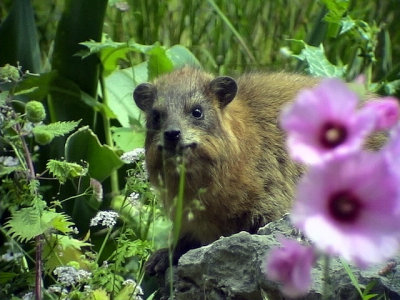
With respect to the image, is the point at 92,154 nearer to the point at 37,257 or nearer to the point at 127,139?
the point at 127,139

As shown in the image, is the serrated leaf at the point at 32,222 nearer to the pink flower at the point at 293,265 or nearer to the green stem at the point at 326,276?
the green stem at the point at 326,276

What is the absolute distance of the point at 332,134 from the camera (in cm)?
138

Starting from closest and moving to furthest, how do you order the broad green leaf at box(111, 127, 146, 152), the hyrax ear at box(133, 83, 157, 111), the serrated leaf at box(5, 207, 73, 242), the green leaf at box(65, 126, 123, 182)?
the serrated leaf at box(5, 207, 73, 242), the hyrax ear at box(133, 83, 157, 111), the green leaf at box(65, 126, 123, 182), the broad green leaf at box(111, 127, 146, 152)

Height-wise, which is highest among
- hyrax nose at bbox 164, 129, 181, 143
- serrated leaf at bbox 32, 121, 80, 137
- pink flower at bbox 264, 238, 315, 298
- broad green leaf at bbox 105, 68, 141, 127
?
pink flower at bbox 264, 238, 315, 298

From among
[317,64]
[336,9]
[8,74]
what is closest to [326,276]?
[8,74]

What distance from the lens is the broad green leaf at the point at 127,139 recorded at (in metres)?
4.85

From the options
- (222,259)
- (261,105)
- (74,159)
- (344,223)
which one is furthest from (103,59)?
(344,223)

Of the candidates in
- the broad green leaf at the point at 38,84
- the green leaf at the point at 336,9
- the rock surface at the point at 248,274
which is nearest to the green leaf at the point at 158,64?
the broad green leaf at the point at 38,84

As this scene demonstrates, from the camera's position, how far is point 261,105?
14.7 feet

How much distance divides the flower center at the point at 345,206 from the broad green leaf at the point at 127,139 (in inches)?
137

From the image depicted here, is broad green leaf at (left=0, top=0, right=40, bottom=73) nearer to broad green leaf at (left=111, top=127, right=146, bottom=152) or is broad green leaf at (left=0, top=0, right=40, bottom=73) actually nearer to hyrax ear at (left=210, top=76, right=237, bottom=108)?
broad green leaf at (left=111, top=127, right=146, bottom=152)

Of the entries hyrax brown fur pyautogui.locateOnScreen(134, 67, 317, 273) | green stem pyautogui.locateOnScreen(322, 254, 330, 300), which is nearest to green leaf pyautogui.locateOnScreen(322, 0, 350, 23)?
hyrax brown fur pyautogui.locateOnScreen(134, 67, 317, 273)

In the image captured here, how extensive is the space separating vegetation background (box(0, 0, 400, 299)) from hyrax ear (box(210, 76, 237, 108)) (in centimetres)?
62

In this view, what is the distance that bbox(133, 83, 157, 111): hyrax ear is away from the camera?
13.8 ft
